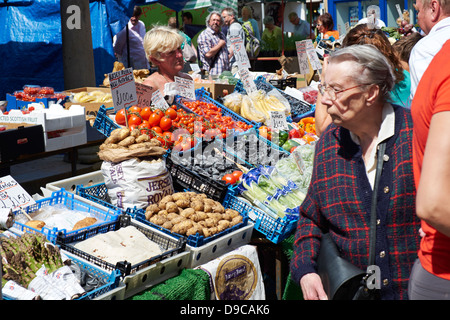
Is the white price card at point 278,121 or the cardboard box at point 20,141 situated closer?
the cardboard box at point 20,141

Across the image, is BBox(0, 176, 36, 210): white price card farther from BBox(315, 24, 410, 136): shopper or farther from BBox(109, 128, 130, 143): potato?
BBox(315, 24, 410, 136): shopper

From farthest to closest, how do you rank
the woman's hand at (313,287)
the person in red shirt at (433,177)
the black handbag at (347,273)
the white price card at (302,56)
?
the white price card at (302,56), the woman's hand at (313,287), the black handbag at (347,273), the person in red shirt at (433,177)

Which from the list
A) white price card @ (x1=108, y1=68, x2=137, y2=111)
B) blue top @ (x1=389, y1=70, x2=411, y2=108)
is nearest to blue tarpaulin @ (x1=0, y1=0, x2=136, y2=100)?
white price card @ (x1=108, y1=68, x2=137, y2=111)

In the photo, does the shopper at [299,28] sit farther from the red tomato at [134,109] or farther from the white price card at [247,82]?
the red tomato at [134,109]

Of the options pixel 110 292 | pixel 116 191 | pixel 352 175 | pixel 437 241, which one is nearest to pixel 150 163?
pixel 116 191

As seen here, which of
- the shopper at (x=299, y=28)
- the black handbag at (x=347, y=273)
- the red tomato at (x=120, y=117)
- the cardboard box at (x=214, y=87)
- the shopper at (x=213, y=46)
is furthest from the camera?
the shopper at (x=299, y=28)

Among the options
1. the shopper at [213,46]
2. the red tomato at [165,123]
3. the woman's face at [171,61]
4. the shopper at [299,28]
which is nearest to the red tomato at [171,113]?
the red tomato at [165,123]

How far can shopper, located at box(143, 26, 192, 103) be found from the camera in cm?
496

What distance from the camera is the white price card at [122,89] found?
12.8ft

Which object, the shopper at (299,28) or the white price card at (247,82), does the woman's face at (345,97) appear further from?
the shopper at (299,28)

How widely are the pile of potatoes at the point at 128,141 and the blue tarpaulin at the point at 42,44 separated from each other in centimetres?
610

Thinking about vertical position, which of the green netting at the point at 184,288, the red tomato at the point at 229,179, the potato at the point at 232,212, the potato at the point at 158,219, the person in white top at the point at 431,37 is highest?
the person in white top at the point at 431,37

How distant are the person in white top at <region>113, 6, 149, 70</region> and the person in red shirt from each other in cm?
887

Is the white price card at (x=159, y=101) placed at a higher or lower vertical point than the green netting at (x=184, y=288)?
higher
